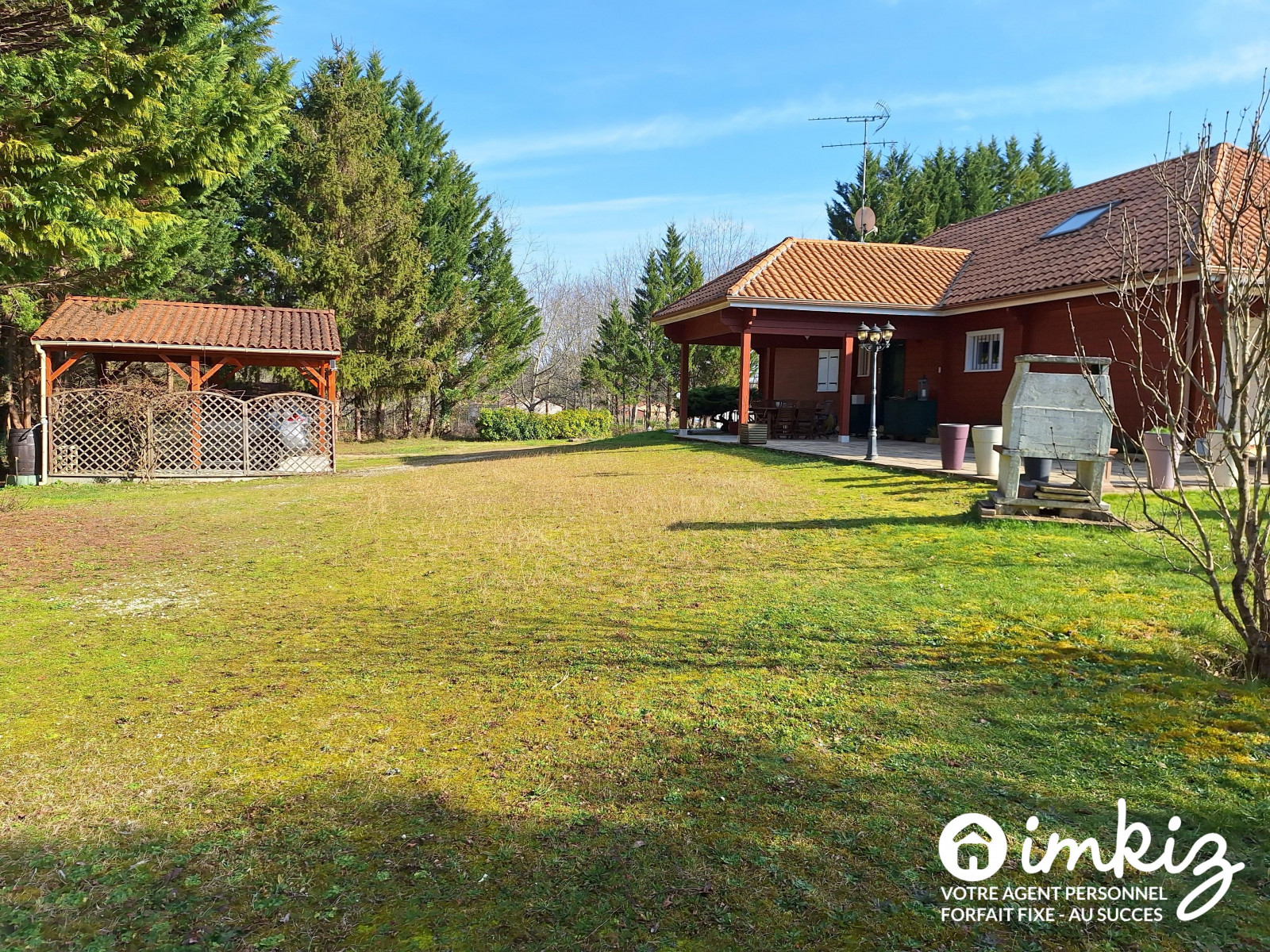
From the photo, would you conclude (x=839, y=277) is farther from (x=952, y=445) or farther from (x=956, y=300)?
(x=952, y=445)

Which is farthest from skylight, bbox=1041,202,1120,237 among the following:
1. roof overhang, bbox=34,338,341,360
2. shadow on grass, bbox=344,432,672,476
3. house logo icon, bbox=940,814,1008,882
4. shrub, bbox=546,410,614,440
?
shrub, bbox=546,410,614,440

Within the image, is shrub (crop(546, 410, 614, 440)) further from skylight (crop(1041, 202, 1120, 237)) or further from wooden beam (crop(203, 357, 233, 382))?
skylight (crop(1041, 202, 1120, 237))

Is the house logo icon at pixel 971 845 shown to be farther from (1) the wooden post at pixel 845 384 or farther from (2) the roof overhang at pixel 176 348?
(2) the roof overhang at pixel 176 348

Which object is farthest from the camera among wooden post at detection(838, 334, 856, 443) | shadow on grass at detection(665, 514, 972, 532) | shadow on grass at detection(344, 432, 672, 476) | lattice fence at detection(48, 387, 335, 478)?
shadow on grass at detection(344, 432, 672, 476)

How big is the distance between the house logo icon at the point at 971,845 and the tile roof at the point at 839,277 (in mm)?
14015

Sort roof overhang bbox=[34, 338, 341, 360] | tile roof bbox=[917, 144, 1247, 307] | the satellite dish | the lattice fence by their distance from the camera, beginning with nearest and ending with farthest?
tile roof bbox=[917, 144, 1247, 307], the lattice fence, roof overhang bbox=[34, 338, 341, 360], the satellite dish

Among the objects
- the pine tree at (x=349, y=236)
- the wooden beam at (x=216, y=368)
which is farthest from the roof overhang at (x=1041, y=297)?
the pine tree at (x=349, y=236)

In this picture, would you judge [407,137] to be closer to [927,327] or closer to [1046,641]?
[927,327]

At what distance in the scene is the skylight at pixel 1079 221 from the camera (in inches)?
643

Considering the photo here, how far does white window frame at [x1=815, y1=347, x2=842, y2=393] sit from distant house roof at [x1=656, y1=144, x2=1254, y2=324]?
3.16 m

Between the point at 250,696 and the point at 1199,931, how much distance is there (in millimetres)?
4102

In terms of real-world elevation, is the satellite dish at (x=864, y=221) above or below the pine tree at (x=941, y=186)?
below

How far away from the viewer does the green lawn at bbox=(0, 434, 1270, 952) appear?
2.51 meters

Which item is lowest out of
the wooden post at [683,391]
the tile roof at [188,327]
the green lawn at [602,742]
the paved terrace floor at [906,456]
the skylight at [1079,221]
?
the green lawn at [602,742]
